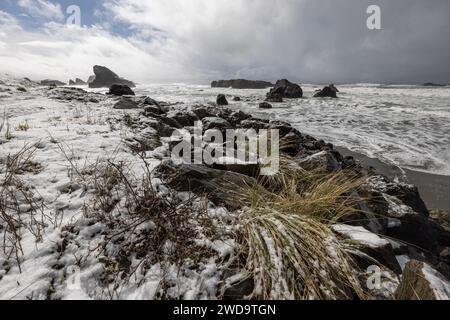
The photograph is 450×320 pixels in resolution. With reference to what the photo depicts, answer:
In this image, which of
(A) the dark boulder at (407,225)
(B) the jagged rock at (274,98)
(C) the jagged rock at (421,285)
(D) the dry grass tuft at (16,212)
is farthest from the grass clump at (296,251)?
(B) the jagged rock at (274,98)

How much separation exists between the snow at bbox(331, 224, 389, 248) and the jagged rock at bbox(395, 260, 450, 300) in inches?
13.8

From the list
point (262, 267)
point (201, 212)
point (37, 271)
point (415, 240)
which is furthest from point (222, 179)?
point (415, 240)

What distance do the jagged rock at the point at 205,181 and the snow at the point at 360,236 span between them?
3.18 feet

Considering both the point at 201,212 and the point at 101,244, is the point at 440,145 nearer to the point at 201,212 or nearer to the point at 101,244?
the point at 201,212

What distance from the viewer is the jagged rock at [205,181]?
8.90 feet

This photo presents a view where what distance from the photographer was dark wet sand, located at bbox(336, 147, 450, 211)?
19.0 ft

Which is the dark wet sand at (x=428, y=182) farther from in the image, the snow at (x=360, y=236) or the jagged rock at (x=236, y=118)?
the snow at (x=360, y=236)

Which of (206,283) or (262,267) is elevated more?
(262,267)

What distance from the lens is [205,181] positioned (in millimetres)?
2879

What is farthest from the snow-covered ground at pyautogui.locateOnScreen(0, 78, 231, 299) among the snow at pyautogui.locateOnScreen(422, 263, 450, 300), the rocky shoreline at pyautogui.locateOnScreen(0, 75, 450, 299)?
the snow at pyautogui.locateOnScreen(422, 263, 450, 300)

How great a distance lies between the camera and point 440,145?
30.6ft

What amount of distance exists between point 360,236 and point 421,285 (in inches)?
23.9
